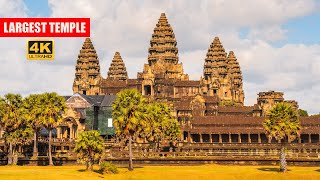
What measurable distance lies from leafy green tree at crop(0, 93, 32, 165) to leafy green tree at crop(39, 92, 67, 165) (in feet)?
12.5

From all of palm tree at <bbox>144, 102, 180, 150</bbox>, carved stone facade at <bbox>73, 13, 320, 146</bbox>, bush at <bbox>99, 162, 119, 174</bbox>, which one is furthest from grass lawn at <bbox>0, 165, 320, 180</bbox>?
carved stone facade at <bbox>73, 13, 320, 146</bbox>

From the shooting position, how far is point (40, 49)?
52781mm

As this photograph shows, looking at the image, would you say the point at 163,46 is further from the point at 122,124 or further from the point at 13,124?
the point at 122,124

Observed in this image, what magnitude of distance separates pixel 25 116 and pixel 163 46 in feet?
341

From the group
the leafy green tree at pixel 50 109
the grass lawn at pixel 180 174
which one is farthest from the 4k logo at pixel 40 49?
the leafy green tree at pixel 50 109

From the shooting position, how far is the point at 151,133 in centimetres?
10669

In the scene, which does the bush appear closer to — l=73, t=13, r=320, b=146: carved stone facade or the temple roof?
l=73, t=13, r=320, b=146: carved stone facade

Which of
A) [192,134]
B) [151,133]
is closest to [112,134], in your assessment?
[192,134]

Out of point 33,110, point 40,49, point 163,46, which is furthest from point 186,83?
point 40,49

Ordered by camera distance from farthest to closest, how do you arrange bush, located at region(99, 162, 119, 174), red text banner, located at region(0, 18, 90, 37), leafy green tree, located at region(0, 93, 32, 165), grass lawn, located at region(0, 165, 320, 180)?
leafy green tree, located at region(0, 93, 32, 165) < bush, located at region(99, 162, 119, 174) < grass lawn, located at region(0, 165, 320, 180) < red text banner, located at region(0, 18, 90, 37)

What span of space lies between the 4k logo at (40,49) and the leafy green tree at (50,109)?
44393 millimetres

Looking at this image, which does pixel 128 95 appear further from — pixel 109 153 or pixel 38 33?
pixel 38 33

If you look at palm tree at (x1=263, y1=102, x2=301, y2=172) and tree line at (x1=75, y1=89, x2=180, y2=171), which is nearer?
tree line at (x1=75, y1=89, x2=180, y2=171)

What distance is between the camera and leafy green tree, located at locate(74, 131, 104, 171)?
81.0 metres
